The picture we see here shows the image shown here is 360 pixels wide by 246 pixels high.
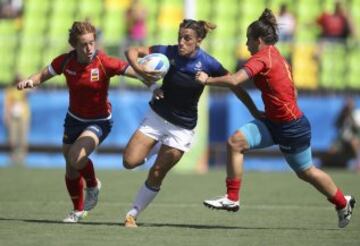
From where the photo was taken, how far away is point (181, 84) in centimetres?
1048

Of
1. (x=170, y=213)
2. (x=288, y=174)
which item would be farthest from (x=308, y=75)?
(x=170, y=213)

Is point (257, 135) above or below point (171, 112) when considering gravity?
below

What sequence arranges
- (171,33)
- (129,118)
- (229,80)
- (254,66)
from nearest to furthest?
1. (229,80)
2. (254,66)
3. (129,118)
4. (171,33)

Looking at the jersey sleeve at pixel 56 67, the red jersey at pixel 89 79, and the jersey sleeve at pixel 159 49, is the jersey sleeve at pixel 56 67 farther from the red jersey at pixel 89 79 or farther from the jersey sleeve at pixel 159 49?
the jersey sleeve at pixel 159 49

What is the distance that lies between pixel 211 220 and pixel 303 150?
1.55m

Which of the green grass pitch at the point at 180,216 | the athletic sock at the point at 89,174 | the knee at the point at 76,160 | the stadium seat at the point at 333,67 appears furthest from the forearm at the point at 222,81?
the stadium seat at the point at 333,67

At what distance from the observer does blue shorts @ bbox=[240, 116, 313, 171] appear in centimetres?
1023

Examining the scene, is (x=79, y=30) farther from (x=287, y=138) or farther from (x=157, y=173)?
(x=287, y=138)

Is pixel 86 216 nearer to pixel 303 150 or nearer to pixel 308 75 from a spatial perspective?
pixel 303 150

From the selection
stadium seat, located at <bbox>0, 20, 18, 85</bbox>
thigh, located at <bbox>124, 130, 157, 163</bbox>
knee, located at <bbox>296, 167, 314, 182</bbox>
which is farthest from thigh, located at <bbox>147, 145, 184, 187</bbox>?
stadium seat, located at <bbox>0, 20, 18, 85</bbox>

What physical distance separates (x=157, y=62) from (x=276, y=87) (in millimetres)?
1202

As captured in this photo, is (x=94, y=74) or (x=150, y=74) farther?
(x=94, y=74)

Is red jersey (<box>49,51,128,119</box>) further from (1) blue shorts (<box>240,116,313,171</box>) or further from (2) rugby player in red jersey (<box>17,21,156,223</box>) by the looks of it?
(1) blue shorts (<box>240,116,313,171</box>)

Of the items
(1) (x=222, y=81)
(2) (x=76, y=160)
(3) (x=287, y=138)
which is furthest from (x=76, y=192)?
(3) (x=287, y=138)
